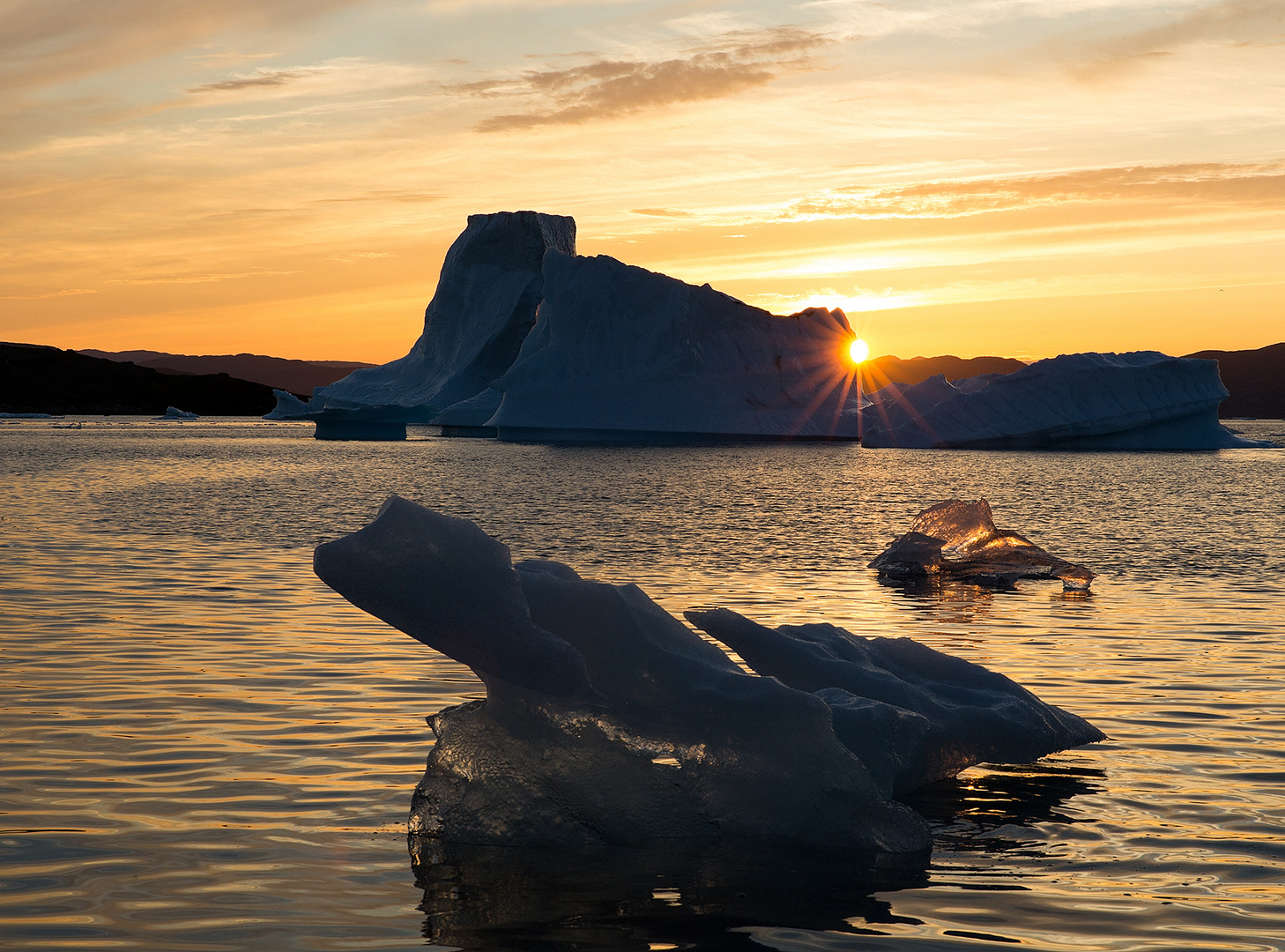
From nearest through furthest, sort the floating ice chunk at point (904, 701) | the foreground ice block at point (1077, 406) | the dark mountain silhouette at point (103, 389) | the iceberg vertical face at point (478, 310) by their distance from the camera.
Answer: the floating ice chunk at point (904, 701), the foreground ice block at point (1077, 406), the iceberg vertical face at point (478, 310), the dark mountain silhouette at point (103, 389)

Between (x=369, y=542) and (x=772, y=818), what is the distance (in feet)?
6.59

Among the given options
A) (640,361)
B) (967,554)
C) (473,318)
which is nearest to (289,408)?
(473,318)

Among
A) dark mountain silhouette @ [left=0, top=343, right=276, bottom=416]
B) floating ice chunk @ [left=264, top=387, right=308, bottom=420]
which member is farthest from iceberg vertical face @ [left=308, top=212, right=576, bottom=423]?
dark mountain silhouette @ [left=0, top=343, right=276, bottom=416]

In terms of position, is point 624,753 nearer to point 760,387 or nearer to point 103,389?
point 760,387

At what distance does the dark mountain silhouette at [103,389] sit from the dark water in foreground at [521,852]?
13740 cm

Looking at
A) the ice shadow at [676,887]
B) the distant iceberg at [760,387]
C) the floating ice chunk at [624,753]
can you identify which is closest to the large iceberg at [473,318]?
the distant iceberg at [760,387]

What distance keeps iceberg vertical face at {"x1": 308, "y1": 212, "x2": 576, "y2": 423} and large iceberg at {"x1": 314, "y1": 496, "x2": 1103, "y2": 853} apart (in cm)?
5401

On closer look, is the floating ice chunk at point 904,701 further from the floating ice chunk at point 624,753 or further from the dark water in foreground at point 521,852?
the floating ice chunk at point 624,753

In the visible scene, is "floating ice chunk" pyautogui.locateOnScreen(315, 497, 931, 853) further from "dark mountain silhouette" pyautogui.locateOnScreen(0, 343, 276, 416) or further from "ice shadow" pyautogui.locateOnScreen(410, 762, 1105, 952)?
"dark mountain silhouette" pyautogui.locateOnScreen(0, 343, 276, 416)

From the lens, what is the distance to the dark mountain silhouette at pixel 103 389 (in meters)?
138

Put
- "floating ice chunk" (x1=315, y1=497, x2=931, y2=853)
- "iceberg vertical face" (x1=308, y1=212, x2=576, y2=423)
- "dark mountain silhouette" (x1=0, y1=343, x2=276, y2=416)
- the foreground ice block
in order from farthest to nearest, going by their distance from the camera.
A: "dark mountain silhouette" (x1=0, y1=343, x2=276, y2=416), "iceberg vertical face" (x1=308, y1=212, x2=576, y2=423), the foreground ice block, "floating ice chunk" (x1=315, y1=497, x2=931, y2=853)

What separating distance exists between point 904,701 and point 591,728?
184 cm

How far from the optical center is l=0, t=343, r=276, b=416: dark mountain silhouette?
138250mm

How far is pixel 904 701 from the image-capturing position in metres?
5.89
